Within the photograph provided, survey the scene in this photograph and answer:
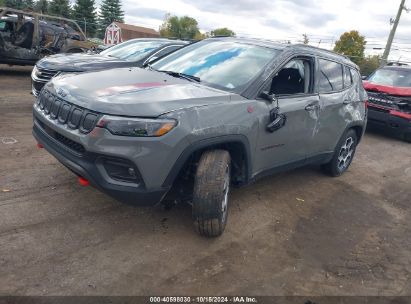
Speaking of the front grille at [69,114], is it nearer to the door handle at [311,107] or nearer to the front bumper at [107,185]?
the front bumper at [107,185]

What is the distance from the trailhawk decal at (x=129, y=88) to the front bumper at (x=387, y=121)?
7.03 m

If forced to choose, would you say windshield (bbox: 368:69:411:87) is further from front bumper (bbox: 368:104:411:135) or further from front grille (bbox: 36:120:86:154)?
front grille (bbox: 36:120:86:154)

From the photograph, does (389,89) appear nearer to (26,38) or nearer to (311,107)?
(311,107)

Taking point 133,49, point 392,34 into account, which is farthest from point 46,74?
point 392,34

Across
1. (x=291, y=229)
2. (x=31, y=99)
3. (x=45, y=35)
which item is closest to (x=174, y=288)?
(x=291, y=229)

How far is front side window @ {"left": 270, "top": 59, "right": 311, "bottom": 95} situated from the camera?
13.7 feet

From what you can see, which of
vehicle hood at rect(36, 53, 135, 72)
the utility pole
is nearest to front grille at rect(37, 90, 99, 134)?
vehicle hood at rect(36, 53, 135, 72)

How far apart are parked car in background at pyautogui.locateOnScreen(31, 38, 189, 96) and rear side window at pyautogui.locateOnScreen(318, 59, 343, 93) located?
2725 millimetres

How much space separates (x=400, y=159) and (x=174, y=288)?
6390 millimetres

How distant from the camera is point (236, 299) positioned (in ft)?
9.50

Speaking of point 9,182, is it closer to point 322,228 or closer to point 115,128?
point 115,128

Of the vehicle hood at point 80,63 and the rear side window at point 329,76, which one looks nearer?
the rear side window at point 329,76

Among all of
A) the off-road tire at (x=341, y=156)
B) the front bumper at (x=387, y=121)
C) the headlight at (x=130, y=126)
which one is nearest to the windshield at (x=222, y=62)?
the headlight at (x=130, y=126)

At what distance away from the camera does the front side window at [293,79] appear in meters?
4.17
